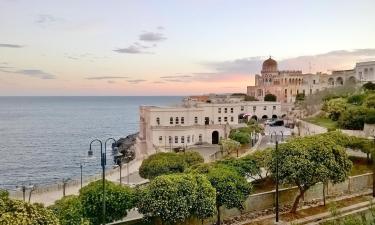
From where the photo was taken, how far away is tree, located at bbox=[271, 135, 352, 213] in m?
23.4

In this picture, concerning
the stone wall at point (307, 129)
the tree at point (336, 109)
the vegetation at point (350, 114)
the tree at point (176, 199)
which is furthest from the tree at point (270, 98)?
the tree at point (176, 199)

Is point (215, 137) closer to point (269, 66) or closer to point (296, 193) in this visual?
point (296, 193)

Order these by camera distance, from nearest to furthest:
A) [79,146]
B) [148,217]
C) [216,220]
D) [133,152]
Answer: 1. [148,217]
2. [216,220]
3. [133,152]
4. [79,146]

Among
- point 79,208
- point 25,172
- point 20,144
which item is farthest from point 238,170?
point 20,144

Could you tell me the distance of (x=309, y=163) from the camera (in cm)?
2345

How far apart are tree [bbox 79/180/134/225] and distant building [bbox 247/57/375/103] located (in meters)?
88.8

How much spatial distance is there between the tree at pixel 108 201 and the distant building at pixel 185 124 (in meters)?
36.5

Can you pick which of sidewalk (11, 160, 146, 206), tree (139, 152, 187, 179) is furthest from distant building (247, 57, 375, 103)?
tree (139, 152, 187, 179)

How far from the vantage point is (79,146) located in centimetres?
9169

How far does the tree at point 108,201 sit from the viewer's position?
64.9 feet

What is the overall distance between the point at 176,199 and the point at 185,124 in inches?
1685

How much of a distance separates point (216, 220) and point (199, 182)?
3.88 m

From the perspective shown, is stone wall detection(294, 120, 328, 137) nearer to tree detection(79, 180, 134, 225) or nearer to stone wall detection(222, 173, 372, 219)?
stone wall detection(222, 173, 372, 219)

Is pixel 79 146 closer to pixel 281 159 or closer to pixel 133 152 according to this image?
pixel 133 152
